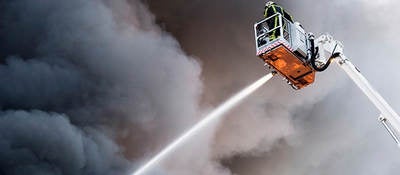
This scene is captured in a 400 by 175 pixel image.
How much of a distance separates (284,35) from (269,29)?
488mm

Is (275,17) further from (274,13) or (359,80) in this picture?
(359,80)

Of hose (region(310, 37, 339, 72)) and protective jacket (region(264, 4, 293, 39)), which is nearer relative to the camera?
protective jacket (region(264, 4, 293, 39))

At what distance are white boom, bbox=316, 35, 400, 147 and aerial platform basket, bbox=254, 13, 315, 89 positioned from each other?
1.37ft

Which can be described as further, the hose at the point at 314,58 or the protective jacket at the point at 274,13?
the hose at the point at 314,58

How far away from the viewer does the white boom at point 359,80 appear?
1273cm

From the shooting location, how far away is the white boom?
12.7 metres

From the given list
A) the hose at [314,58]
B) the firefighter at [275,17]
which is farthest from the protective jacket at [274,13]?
the hose at [314,58]

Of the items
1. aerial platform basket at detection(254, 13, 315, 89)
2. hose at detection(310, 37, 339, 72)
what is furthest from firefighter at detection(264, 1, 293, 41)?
hose at detection(310, 37, 339, 72)

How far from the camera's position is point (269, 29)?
13766 millimetres

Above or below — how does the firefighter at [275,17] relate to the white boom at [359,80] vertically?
above

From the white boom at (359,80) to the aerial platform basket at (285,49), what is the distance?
0.42 m

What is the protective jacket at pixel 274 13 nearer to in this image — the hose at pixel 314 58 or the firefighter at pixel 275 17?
the firefighter at pixel 275 17

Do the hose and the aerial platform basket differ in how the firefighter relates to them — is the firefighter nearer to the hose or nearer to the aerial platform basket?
the aerial platform basket

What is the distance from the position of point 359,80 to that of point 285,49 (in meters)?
1.82
